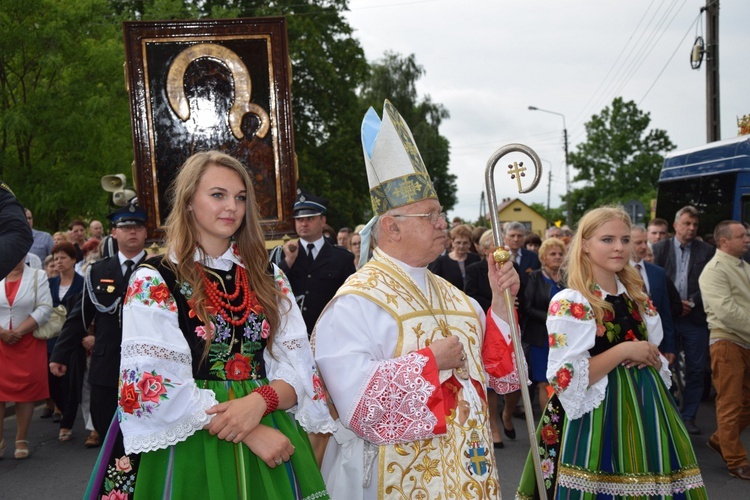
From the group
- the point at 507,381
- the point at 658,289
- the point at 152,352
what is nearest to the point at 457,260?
the point at 658,289

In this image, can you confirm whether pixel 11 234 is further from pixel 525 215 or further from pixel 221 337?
pixel 525 215

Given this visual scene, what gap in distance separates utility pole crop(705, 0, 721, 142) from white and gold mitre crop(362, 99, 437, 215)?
1496cm

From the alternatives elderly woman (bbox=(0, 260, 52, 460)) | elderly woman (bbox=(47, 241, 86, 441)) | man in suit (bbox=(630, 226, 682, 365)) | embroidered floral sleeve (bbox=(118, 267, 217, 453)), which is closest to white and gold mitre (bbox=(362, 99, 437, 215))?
embroidered floral sleeve (bbox=(118, 267, 217, 453))

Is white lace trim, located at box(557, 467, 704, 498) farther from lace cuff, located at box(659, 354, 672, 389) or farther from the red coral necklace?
the red coral necklace

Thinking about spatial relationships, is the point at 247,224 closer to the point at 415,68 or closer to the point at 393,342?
the point at 393,342

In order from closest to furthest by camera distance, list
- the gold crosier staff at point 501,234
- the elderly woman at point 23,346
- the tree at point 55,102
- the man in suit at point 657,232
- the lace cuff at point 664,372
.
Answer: the gold crosier staff at point 501,234 → the lace cuff at point 664,372 → the elderly woman at point 23,346 → the man in suit at point 657,232 → the tree at point 55,102

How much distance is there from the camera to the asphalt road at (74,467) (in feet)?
20.9

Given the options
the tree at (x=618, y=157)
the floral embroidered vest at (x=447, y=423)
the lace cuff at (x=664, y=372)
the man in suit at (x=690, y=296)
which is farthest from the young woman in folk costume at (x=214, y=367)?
the tree at (x=618, y=157)

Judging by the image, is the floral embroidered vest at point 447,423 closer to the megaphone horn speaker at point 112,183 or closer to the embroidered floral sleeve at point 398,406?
the embroidered floral sleeve at point 398,406

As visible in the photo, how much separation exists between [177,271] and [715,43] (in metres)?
16.3

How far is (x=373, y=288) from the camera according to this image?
3414 mm

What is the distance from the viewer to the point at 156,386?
275 centimetres

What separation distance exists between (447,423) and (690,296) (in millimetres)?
6393

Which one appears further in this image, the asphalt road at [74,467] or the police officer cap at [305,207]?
the police officer cap at [305,207]
